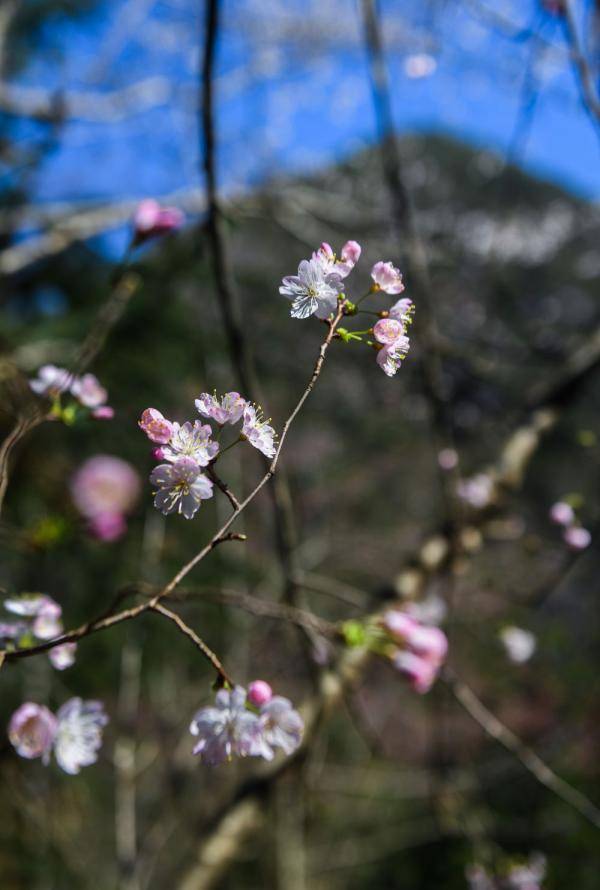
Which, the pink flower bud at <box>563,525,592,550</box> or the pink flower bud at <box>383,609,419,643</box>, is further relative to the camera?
the pink flower bud at <box>563,525,592,550</box>

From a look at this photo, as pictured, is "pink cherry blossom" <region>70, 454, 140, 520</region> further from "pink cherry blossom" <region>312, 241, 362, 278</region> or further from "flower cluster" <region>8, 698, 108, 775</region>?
"pink cherry blossom" <region>312, 241, 362, 278</region>

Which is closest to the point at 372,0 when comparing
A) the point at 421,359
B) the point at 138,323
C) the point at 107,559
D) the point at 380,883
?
the point at 421,359

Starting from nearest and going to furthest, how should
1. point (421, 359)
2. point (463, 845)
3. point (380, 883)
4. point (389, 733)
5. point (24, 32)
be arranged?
point (421, 359), point (463, 845), point (380, 883), point (24, 32), point (389, 733)

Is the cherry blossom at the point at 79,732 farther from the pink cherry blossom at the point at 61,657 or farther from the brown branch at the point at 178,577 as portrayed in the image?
the brown branch at the point at 178,577

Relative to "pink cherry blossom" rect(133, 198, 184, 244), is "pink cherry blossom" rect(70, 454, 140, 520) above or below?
below

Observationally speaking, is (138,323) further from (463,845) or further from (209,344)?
(463,845)

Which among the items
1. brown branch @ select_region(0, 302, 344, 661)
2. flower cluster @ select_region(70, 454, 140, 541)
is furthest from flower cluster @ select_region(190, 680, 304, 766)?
flower cluster @ select_region(70, 454, 140, 541)

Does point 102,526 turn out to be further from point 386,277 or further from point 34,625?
point 386,277
